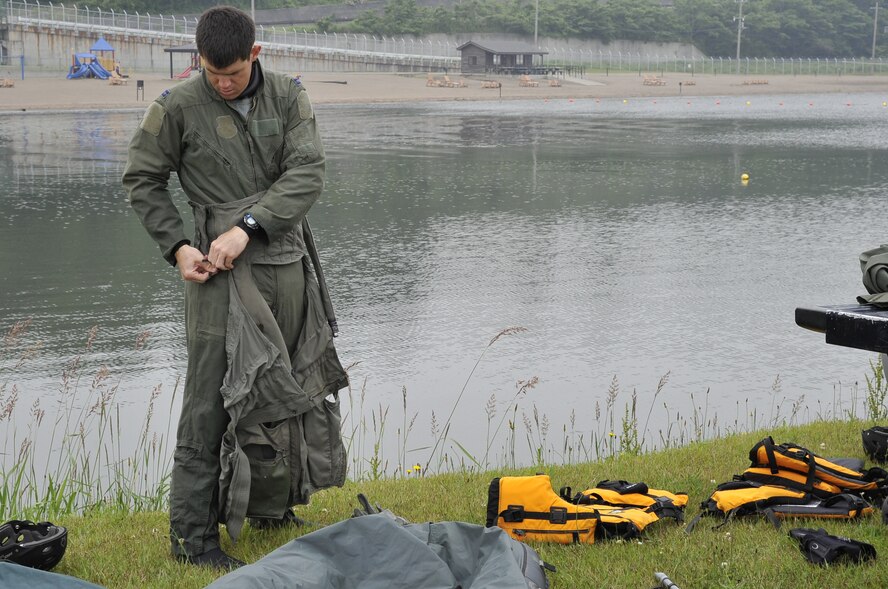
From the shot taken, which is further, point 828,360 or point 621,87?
point 621,87

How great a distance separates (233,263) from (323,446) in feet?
2.56

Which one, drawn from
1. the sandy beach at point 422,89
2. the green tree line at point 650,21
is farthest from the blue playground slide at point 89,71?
the green tree line at point 650,21

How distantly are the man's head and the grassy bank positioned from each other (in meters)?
1.77

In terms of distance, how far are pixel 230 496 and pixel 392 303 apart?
313 inches

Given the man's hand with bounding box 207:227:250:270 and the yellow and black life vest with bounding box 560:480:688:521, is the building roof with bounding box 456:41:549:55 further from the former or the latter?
the man's hand with bounding box 207:227:250:270

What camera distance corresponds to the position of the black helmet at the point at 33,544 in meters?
4.01

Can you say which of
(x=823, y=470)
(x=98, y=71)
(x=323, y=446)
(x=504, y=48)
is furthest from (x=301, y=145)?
(x=504, y=48)

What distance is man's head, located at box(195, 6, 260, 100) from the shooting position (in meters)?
4.03

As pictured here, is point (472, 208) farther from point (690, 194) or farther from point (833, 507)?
point (833, 507)

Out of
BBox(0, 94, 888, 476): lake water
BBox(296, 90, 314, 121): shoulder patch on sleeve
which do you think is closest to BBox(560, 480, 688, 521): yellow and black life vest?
BBox(296, 90, 314, 121): shoulder patch on sleeve

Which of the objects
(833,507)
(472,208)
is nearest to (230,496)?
(833,507)

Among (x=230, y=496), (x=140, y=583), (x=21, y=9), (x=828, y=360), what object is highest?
(x=21, y=9)

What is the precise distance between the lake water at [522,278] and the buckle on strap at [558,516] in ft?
10.5

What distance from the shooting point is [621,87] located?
3059 inches
